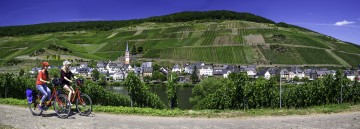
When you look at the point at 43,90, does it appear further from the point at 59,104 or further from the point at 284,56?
the point at 284,56

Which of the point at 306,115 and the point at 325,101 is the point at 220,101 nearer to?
the point at 325,101

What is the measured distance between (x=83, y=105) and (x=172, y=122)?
157 inches

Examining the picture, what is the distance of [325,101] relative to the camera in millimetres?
22844

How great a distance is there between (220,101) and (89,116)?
15.7 meters

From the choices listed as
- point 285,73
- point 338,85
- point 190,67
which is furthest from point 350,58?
point 338,85

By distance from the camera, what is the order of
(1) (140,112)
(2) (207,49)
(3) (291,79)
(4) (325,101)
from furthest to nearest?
(2) (207,49) → (3) (291,79) → (4) (325,101) → (1) (140,112)

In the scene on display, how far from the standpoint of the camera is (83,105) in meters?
15.4

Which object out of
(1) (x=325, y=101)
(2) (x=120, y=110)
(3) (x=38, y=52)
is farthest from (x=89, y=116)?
(3) (x=38, y=52)

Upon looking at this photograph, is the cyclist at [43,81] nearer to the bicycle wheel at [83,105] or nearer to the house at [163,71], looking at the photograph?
the bicycle wheel at [83,105]

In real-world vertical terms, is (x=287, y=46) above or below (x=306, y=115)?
above

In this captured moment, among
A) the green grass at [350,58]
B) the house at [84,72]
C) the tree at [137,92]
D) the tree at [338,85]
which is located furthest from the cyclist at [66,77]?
the green grass at [350,58]

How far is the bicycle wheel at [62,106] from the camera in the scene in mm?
15016

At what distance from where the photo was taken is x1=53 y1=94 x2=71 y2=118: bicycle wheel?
1502 centimetres

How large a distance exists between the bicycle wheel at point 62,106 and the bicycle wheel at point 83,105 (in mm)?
448
